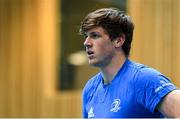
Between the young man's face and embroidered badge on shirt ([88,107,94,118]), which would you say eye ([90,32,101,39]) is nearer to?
the young man's face

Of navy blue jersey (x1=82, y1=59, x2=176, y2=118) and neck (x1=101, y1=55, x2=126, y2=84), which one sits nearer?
navy blue jersey (x1=82, y1=59, x2=176, y2=118)

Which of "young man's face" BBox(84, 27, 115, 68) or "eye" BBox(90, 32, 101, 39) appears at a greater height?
"eye" BBox(90, 32, 101, 39)

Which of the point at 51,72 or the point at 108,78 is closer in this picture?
the point at 108,78

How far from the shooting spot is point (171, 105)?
2.72 metres

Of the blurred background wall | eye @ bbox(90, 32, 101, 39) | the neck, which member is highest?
eye @ bbox(90, 32, 101, 39)

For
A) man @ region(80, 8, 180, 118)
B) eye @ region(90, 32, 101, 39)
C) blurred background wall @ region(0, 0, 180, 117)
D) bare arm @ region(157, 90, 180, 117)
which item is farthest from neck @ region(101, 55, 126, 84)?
blurred background wall @ region(0, 0, 180, 117)

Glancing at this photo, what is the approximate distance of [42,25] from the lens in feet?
25.8

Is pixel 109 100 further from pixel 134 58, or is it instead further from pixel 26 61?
pixel 26 61

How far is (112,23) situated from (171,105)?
0.66 metres

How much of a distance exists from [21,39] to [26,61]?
35 centimetres

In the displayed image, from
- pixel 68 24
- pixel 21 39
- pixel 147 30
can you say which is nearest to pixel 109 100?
pixel 147 30

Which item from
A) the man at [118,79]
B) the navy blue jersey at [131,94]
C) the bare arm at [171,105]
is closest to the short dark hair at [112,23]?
A: the man at [118,79]

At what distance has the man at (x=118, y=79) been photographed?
2770mm

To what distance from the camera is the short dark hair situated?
308 cm
